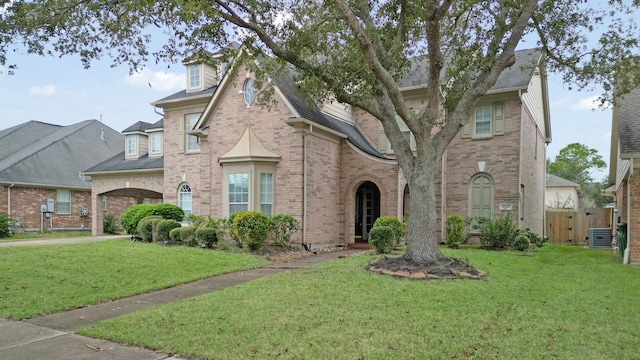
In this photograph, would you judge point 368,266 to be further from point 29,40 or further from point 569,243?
point 569,243

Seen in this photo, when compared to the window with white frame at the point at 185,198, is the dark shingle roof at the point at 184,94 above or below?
above

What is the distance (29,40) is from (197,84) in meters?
11.0

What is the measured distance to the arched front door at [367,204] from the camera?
1808 centimetres

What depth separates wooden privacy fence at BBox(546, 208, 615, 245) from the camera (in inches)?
827

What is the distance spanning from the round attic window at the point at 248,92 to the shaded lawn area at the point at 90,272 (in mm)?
5905

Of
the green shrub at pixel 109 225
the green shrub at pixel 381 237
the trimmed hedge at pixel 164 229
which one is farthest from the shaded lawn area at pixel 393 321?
the green shrub at pixel 109 225

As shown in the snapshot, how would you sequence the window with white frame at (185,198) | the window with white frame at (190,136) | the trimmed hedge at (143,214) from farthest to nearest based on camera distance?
the window with white frame at (190,136)
the window with white frame at (185,198)
the trimmed hedge at (143,214)

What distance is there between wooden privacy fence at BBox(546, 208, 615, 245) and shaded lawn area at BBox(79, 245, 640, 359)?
14.1 meters

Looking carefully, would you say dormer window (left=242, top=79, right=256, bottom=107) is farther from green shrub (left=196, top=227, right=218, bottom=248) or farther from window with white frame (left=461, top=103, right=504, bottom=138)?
window with white frame (left=461, top=103, right=504, bottom=138)

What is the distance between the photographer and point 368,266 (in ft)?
31.6

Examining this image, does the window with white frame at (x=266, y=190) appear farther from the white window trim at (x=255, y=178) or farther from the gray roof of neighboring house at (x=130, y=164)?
the gray roof of neighboring house at (x=130, y=164)

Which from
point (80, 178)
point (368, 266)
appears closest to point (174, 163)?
point (80, 178)

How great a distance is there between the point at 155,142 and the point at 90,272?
14.0 m

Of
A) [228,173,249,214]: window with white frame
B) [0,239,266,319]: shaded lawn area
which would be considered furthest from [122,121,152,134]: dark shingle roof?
[0,239,266,319]: shaded lawn area
